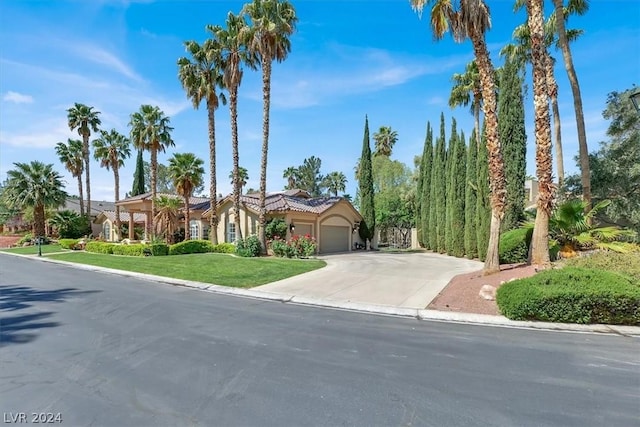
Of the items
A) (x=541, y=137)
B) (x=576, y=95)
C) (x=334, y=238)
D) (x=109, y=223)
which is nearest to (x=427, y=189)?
(x=334, y=238)

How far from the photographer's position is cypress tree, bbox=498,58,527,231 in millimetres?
17594

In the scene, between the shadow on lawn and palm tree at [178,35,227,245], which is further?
palm tree at [178,35,227,245]

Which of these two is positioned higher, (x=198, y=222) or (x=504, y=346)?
(x=198, y=222)

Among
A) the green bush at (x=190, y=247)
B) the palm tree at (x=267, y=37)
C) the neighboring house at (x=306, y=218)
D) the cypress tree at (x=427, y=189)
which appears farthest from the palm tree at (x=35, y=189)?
the cypress tree at (x=427, y=189)

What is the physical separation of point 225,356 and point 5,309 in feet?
23.1

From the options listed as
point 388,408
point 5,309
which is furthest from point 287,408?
point 5,309

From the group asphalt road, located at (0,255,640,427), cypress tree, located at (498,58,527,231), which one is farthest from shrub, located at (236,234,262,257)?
cypress tree, located at (498,58,527,231)

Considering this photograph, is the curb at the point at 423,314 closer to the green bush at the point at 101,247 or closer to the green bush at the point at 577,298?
the green bush at the point at 577,298

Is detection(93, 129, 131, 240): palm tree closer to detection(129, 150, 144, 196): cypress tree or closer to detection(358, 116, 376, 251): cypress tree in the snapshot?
detection(129, 150, 144, 196): cypress tree

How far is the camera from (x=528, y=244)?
47.6 feet

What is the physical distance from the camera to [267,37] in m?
20.5

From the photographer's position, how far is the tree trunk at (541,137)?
11391 mm

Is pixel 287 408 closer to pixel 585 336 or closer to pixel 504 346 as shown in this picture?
pixel 504 346

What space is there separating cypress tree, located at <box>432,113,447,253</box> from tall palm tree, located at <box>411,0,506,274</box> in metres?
14.9
